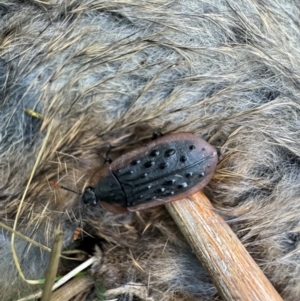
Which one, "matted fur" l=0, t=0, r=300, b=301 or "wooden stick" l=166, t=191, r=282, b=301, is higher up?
"matted fur" l=0, t=0, r=300, b=301

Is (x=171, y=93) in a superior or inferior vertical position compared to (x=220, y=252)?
superior

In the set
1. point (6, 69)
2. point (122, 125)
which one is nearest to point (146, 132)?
point (122, 125)

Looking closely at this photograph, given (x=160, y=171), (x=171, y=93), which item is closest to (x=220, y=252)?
(x=160, y=171)

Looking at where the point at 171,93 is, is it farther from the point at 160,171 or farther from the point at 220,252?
the point at 220,252

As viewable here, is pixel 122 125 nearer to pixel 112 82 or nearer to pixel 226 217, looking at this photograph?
pixel 112 82
